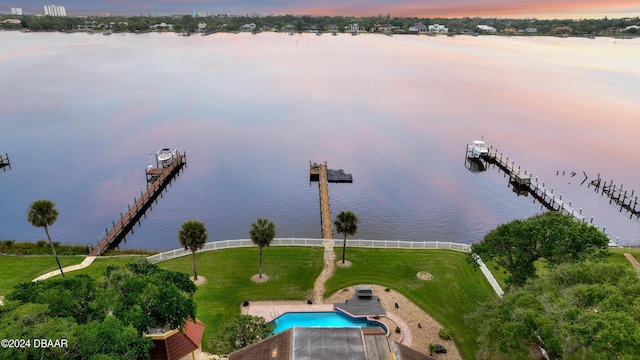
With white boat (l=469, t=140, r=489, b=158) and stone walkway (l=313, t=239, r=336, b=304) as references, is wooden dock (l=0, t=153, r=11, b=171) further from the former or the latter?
white boat (l=469, t=140, r=489, b=158)

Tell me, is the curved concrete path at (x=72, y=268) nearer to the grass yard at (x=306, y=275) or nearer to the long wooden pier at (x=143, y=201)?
the grass yard at (x=306, y=275)

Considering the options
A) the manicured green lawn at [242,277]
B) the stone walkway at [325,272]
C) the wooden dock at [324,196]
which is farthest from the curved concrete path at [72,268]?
the wooden dock at [324,196]

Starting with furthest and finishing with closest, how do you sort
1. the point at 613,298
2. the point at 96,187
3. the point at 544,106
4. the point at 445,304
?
the point at 544,106
the point at 96,187
the point at 445,304
the point at 613,298

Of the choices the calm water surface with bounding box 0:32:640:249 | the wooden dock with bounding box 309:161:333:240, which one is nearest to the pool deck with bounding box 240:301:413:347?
the wooden dock with bounding box 309:161:333:240

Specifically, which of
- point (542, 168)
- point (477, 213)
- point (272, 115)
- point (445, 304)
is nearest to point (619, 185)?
point (542, 168)

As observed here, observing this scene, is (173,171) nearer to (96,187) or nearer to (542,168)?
(96,187)
